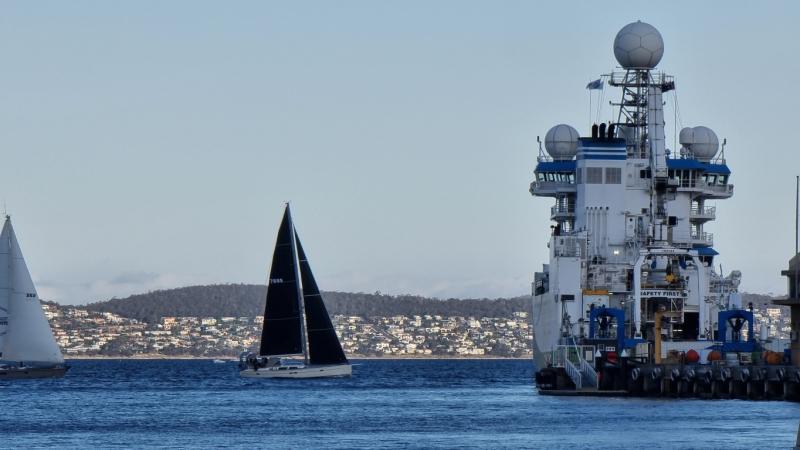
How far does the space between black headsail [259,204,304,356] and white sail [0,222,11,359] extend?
58.3 feet

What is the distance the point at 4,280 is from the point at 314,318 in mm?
21250

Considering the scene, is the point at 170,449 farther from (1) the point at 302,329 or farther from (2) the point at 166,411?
(1) the point at 302,329

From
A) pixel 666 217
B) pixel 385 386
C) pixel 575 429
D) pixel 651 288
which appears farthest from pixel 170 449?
pixel 385 386

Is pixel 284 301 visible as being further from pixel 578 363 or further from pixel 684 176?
pixel 578 363

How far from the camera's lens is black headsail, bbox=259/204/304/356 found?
95500 mm

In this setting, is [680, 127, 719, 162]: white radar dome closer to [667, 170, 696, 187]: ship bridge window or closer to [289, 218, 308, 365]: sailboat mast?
[667, 170, 696, 187]: ship bridge window

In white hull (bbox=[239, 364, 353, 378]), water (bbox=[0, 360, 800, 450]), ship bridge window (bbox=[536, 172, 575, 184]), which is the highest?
ship bridge window (bbox=[536, 172, 575, 184])

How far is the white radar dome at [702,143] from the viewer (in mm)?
94125

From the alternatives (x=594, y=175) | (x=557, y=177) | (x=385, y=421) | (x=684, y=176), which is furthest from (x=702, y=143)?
(x=385, y=421)

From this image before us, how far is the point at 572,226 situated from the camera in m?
89.6

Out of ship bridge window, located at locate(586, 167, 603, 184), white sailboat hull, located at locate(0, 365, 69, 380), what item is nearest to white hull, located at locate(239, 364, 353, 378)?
white sailboat hull, located at locate(0, 365, 69, 380)

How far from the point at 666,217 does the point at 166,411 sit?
1219 inches

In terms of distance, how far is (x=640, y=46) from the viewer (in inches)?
3501

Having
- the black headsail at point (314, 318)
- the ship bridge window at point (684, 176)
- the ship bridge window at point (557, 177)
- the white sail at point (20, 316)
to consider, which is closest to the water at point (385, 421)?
the black headsail at point (314, 318)
